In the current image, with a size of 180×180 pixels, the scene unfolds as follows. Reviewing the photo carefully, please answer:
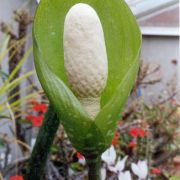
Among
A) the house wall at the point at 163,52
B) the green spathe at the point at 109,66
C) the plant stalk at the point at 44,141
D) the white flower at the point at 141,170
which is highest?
the green spathe at the point at 109,66

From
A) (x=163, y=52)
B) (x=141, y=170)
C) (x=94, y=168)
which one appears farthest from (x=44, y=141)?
(x=163, y=52)

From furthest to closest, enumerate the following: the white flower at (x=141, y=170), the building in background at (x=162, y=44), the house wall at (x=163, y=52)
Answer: the house wall at (x=163, y=52), the building in background at (x=162, y=44), the white flower at (x=141, y=170)

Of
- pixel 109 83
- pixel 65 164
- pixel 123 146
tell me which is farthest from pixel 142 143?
pixel 109 83

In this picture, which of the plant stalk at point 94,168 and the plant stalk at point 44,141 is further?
the plant stalk at point 44,141

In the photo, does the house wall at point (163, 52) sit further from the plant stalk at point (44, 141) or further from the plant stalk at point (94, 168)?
the plant stalk at point (94, 168)

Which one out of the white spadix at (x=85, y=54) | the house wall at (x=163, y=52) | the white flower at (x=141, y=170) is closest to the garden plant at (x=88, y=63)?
the white spadix at (x=85, y=54)

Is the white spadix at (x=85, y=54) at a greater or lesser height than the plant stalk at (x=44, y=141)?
greater
